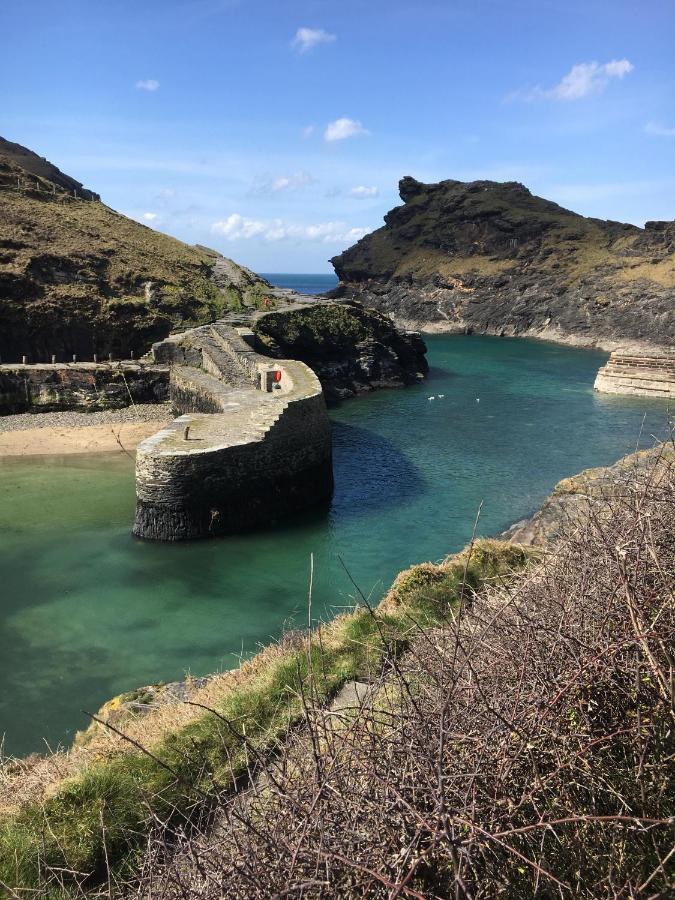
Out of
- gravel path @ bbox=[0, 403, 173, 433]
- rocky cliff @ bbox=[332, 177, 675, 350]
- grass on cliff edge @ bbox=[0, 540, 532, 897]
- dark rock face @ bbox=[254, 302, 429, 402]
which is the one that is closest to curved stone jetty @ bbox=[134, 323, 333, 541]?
gravel path @ bbox=[0, 403, 173, 433]

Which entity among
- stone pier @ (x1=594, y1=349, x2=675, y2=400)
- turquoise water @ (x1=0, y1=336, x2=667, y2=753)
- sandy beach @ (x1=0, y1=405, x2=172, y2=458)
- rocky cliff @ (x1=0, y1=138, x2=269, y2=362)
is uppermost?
rocky cliff @ (x1=0, y1=138, x2=269, y2=362)

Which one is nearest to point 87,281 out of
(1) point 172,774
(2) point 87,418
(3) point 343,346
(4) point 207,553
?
(2) point 87,418

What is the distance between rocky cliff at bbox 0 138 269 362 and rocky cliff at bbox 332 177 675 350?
40044 mm

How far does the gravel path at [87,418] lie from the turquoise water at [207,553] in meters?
4.86

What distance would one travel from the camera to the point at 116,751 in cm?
793

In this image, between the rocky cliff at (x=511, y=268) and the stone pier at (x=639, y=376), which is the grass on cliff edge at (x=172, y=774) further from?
the rocky cliff at (x=511, y=268)

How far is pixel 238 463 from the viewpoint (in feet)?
69.4

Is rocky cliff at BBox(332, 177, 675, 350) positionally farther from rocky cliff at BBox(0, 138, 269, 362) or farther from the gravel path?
the gravel path

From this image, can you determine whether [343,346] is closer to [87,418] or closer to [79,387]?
[79,387]

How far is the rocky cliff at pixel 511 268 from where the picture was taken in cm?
7503

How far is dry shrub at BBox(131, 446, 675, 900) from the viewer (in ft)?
11.5

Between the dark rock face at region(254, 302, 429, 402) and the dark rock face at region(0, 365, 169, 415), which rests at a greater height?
the dark rock face at region(254, 302, 429, 402)

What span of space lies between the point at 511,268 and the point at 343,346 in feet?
175

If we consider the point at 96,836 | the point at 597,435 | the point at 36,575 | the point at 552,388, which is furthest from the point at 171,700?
the point at 552,388
